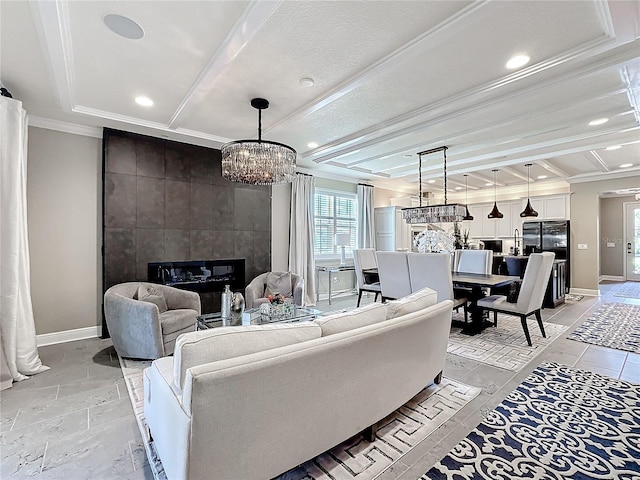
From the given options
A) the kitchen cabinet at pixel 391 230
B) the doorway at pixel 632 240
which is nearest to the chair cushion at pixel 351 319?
the kitchen cabinet at pixel 391 230

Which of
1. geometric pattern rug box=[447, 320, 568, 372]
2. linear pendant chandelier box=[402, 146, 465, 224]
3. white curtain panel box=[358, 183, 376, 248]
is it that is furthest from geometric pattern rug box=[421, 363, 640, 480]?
white curtain panel box=[358, 183, 376, 248]

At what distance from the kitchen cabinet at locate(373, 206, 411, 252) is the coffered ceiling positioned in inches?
120

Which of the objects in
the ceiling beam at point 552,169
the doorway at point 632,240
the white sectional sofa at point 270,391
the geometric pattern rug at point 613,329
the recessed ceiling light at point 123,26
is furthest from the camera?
the doorway at point 632,240

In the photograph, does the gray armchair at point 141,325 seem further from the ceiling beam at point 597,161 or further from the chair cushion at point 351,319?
the ceiling beam at point 597,161

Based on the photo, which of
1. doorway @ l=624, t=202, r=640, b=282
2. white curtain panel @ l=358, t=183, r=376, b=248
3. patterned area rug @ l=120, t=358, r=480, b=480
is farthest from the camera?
doorway @ l=624, t=202, r=640, b=282

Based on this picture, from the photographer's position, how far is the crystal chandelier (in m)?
3.21

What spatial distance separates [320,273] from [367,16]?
17.4 ft

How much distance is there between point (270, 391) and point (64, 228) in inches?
162

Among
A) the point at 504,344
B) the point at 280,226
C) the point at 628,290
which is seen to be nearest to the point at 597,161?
the point at 628,290

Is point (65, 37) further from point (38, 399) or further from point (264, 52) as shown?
point (38, 399)

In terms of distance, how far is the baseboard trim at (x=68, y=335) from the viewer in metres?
3.84

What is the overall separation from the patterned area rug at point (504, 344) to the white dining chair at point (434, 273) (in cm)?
50

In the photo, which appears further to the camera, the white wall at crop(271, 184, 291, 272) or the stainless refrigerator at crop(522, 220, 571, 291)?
the stainless refrigerator at crop(522, 220, 571, 291)

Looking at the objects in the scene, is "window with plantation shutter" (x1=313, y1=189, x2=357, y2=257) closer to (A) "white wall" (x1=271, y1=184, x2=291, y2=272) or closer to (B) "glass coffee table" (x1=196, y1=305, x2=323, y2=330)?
(A) "white wall" (x1=271, y1=184, x2=291, y2=272)
